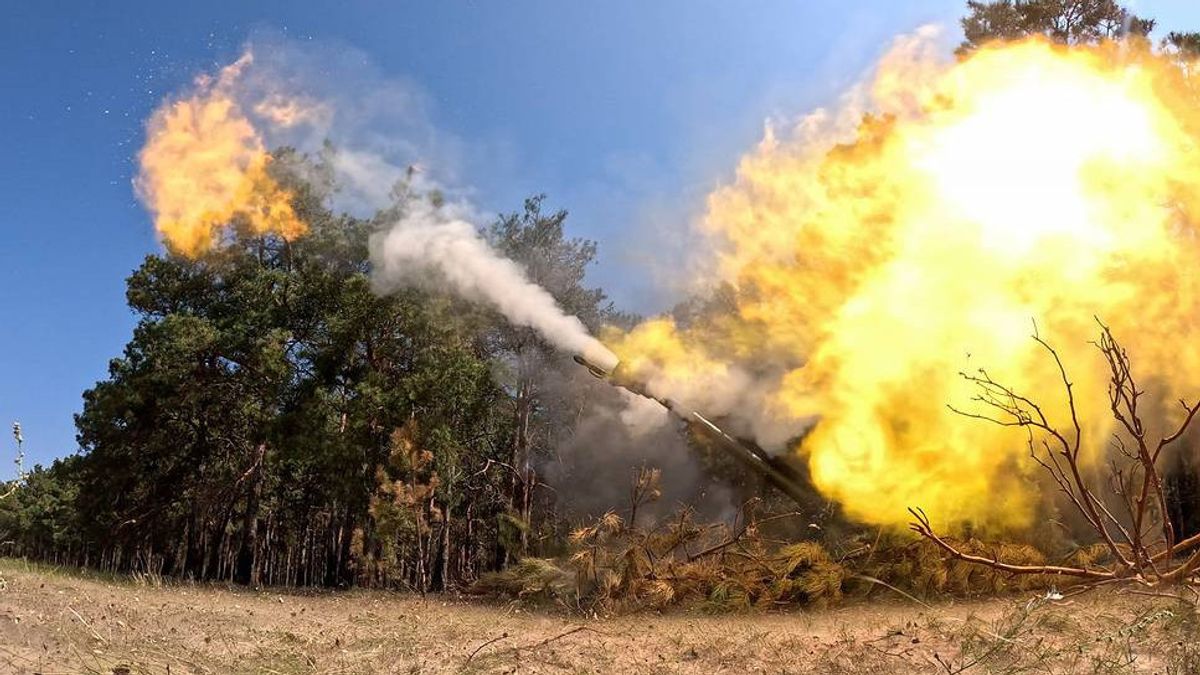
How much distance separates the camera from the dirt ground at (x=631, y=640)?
701cm

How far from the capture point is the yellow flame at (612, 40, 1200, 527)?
1153cm

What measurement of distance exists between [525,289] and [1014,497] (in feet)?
37.1

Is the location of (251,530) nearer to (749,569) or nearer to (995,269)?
(749,569)

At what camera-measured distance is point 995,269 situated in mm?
11656

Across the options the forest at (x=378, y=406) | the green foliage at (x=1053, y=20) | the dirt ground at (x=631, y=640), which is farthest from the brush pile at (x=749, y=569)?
the green foliage at (x=1053, y=20)

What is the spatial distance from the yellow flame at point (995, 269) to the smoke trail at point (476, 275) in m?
5.32

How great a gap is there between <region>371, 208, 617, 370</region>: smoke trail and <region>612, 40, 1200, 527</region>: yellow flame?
17.5 feet

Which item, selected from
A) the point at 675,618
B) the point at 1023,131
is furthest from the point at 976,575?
the point at 1023,131

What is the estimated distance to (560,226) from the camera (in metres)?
28.4

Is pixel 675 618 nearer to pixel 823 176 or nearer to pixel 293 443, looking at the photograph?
pixel 823 176

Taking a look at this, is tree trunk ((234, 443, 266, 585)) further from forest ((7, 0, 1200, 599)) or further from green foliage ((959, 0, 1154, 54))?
green foliage ((959, 0, 1154, 54))

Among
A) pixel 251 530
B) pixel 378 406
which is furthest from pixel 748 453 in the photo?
pixel 251 530

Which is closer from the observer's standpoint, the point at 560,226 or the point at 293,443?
the point at 293,443

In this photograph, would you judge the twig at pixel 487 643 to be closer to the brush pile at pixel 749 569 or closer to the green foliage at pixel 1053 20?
the brush pile at pixel 749 569
